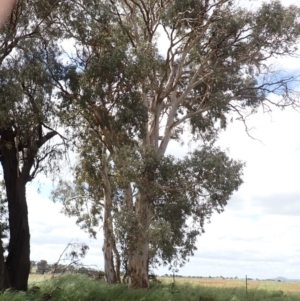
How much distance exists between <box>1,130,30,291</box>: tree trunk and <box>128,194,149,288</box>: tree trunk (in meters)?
3.41

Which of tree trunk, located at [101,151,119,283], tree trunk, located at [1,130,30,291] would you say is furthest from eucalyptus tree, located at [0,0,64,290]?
tree trunk, located at [101,151,119,283]

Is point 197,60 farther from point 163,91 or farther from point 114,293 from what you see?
point 114,293

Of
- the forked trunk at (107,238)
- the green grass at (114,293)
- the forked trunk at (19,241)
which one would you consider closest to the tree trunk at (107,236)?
the forked trunk at (107,238)

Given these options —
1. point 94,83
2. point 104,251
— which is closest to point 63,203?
point 104,251

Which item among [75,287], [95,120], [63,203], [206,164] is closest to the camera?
[75,287]

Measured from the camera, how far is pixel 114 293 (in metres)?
19.2

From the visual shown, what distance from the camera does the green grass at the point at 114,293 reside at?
1669 centimetres

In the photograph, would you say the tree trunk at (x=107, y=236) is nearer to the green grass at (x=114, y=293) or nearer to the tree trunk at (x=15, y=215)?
the green grass at (x=114, y=293)

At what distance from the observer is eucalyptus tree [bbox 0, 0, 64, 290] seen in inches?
696

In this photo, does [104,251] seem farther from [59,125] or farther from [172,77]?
[172,77]

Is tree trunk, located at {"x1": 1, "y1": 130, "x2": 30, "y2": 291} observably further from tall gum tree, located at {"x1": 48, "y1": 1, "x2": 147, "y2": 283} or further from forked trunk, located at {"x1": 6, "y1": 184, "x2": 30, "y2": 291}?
tall gum tree, located at {"x1": 48, "y1": 1, "x2": 147, "y2": 283}

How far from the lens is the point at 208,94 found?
2298 centimetres

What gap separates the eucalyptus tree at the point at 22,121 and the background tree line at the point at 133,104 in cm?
4

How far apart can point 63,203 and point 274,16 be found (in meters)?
11.1
